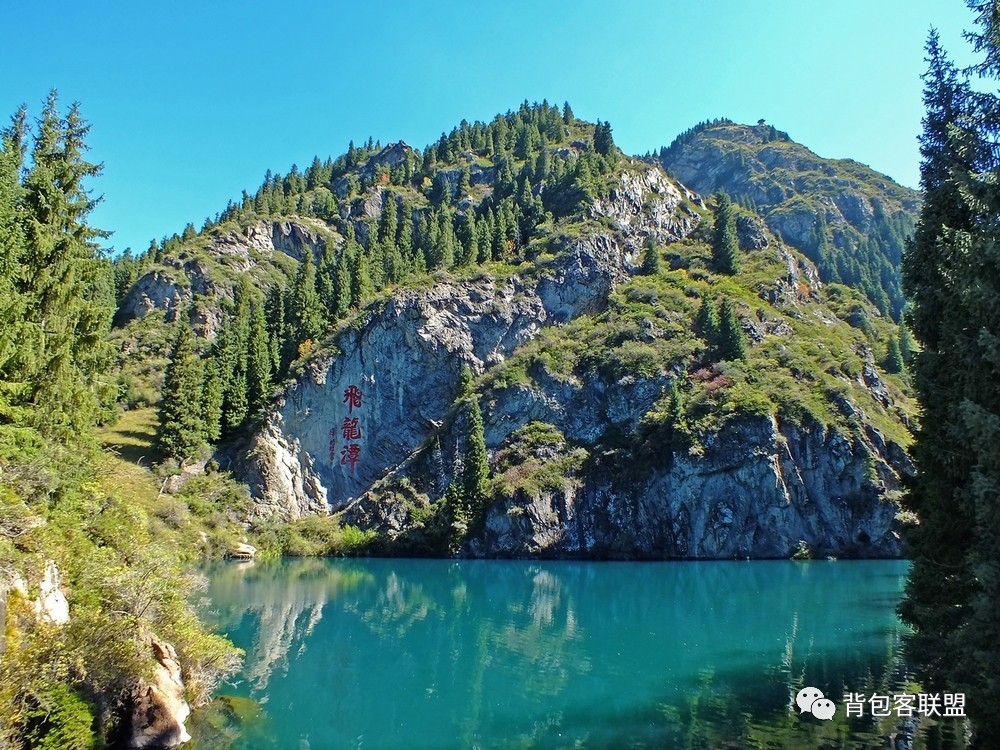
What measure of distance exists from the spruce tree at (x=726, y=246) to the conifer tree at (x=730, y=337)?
23.5 metres

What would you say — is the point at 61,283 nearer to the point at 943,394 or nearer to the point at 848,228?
the point at 943,394

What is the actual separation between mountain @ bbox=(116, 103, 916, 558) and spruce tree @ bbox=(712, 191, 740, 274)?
129cm

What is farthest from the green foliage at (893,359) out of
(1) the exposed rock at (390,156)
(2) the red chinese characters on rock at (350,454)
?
(1) the exposed rock at (390,156)

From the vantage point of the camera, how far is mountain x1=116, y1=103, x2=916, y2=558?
70.3 metres

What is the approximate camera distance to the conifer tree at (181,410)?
69188mm

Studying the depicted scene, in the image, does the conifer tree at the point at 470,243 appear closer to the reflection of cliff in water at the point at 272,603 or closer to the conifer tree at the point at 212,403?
the conifer tree at the point at 212,403

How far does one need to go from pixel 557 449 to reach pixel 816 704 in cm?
5946

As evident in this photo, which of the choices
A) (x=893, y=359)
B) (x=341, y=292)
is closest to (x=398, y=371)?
(x=341, y=292)

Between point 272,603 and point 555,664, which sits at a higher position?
point 555,664

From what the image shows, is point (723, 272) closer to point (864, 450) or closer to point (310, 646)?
point (864, 450)

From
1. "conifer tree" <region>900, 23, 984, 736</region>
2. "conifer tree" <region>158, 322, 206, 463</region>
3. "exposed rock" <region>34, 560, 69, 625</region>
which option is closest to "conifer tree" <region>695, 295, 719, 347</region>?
"conifer tree" <region>158, 322, 206, 463</region>

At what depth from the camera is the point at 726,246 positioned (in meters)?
105

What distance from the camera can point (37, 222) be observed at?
21891mm

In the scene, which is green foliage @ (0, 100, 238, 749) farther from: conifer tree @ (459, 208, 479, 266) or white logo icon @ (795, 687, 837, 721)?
conifer tree @ (459, 208, 479, 266)
